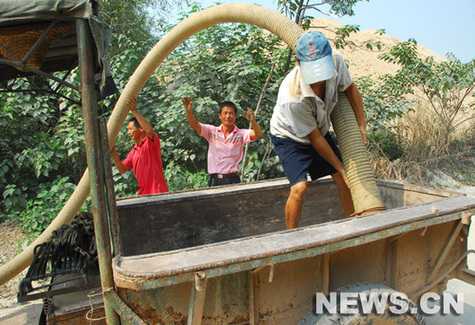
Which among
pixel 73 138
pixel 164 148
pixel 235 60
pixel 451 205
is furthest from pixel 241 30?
pixel 451 205

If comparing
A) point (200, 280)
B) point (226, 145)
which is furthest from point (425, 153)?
point (200, 280)

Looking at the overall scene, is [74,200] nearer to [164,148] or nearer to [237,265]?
[237,265]

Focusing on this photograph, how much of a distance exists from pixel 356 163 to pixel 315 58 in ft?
2.50

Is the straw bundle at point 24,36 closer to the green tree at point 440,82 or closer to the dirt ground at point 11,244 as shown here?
the dirt ground at point 11,244

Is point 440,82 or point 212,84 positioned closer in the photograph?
point 212,84

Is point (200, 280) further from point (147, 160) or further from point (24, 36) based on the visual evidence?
point (147, 160)

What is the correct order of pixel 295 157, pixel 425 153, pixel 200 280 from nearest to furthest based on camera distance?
pixel 200 280 < pixel 295 157 < pixel 425 153

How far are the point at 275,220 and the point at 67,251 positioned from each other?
6.31 feet

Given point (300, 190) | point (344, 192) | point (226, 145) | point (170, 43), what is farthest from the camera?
point (226, 145)

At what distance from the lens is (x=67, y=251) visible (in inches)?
85.9

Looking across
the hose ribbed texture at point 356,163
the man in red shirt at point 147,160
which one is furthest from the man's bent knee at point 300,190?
the man in red shirt at point 147,160

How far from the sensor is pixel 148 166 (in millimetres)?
3676

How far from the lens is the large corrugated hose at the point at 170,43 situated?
2613 millimetres
